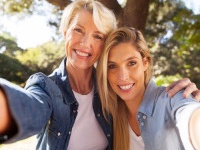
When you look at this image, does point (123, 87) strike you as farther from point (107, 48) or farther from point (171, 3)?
point (171, 3)

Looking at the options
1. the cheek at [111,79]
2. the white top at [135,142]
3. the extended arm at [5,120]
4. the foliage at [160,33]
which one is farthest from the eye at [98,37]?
the foliage at [160,33]

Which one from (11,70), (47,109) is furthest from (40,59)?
(47,109)

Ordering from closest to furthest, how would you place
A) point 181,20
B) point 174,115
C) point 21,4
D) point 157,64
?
point 174,115 → point 181,20 → point 21,4 → point 157,64

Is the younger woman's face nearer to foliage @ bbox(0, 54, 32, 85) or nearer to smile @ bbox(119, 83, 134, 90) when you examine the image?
smile @ bbox(119, 83, 134, 90)

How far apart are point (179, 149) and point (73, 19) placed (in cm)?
98

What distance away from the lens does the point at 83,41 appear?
184 centimetres

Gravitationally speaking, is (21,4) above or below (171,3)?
below

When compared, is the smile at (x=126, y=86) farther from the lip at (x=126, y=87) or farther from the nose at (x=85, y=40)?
the nose at (x=85, y=40)

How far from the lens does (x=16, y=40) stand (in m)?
16.2

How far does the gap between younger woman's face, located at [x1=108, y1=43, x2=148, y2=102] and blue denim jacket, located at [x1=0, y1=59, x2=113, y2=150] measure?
0.19 m

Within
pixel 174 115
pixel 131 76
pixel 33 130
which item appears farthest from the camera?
pixel 131 76

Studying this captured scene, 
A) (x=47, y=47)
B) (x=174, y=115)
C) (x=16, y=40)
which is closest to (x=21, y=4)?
(x=174, y=115)

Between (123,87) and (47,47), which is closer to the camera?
(123,87)

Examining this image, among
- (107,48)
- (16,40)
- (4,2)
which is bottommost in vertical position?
(16,40)
